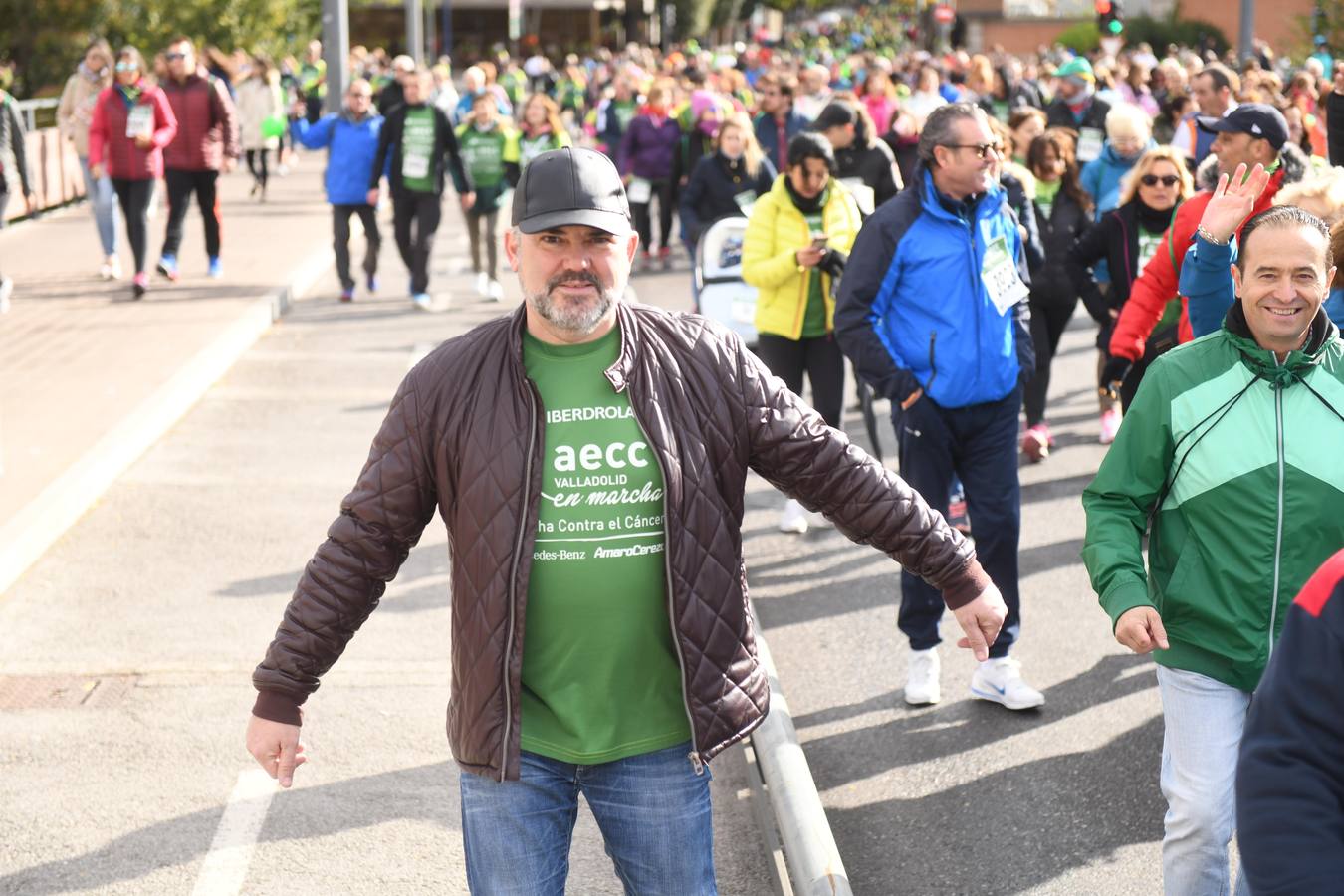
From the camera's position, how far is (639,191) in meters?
17.3

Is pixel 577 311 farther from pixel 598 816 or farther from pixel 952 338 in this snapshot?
pixel 952 338

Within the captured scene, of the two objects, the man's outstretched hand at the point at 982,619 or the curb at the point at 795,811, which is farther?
the curb at the point at 795,811

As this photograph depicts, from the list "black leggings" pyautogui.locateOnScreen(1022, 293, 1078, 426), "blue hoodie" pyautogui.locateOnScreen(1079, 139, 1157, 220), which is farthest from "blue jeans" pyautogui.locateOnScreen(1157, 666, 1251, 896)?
"blue hoodie" pyautogui.locateOnScreen(1079, 139, 1157, 220)

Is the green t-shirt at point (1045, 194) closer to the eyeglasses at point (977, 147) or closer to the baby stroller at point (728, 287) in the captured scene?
the baby stroller at point (728, 287)

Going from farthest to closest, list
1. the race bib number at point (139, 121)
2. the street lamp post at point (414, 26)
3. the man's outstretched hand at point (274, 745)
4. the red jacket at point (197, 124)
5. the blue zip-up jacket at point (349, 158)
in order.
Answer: the street lamp post at point (414, 26), the red jacket at point (197, 124), the blue zip-up jacket at point (349, 158), the race bib number at point (139, 121), the man's outstretched hand at point (274, 745)

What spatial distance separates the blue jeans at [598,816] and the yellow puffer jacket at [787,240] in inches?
187

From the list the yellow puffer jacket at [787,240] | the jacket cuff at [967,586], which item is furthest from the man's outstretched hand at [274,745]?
the yellow puffer jacket at [787,240]

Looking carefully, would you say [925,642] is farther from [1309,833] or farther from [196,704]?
[1309,833]

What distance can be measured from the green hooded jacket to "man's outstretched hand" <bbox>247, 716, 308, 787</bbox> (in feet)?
5.67

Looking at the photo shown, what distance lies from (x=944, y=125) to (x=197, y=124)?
36.7 feet

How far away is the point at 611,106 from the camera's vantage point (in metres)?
22.1

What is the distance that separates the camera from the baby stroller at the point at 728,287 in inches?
377

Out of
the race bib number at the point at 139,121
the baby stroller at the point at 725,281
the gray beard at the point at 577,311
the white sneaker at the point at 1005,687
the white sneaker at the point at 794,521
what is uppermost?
the gray beard at the point at 577,311

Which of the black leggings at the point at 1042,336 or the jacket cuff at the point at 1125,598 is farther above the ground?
the jacket cuff at the point at 1125,598
